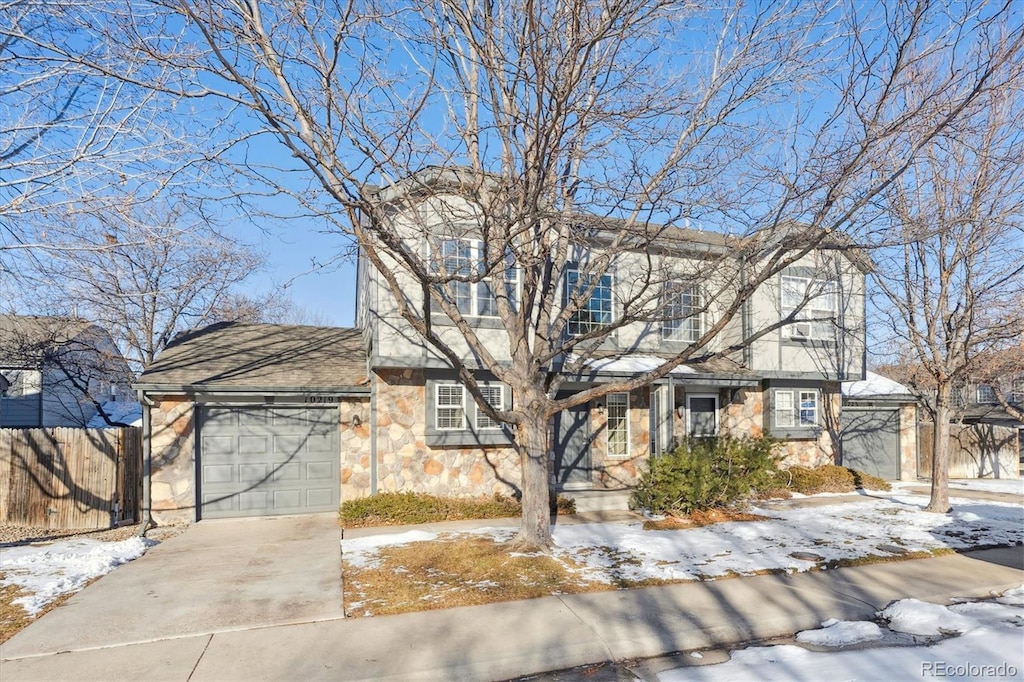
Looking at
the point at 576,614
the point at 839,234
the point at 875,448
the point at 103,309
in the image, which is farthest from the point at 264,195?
the point at 875,448

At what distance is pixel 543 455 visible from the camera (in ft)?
26.1

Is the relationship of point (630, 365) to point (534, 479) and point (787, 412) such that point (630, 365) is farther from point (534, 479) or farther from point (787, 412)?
point (787, 412)

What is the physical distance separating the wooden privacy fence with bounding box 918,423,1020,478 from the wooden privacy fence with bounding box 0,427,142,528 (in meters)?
22.2

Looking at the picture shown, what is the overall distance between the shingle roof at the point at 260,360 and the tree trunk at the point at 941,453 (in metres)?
10.9

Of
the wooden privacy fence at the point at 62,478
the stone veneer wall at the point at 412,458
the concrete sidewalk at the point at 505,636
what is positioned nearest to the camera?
the concrete sidewalk at the point at 505,636

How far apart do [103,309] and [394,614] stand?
57.9ft

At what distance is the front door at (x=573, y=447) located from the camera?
12.2m

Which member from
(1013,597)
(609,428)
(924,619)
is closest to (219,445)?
(609,428)

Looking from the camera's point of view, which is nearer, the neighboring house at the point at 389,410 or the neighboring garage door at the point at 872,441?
the neighboring house at the point at 389,410

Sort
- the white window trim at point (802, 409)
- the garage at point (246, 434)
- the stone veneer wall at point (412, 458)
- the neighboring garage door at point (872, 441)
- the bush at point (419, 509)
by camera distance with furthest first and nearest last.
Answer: the neighboring garage door at point (872, 441) → the white window trim at point (802, 409) → the stone veneer wall at point (412, 458) → the garage at point (246, 434) → the bush at point (419, 509)

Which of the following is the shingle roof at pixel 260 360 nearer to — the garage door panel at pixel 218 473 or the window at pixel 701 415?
the garage door panel at pixel 218 473

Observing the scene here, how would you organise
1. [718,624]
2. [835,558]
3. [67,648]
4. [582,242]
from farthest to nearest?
[582,242] < [835,558] < [718,624] < [67,648]

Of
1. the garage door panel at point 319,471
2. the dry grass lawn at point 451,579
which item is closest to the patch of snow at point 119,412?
the garage door panel at point 319,471

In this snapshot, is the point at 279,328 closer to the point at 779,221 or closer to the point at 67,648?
the point at 67,648
